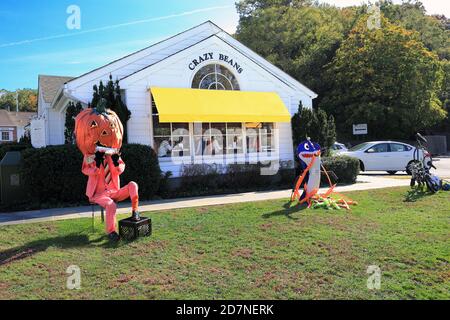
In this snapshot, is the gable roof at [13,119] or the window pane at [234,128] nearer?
the window pane at [234,128]

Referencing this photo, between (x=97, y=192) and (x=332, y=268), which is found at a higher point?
(x=97, y=192)

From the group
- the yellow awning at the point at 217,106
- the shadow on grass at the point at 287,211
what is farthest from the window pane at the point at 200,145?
the shadow on grass at the point at 287,211

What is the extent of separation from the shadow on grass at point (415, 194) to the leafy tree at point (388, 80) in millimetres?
19874

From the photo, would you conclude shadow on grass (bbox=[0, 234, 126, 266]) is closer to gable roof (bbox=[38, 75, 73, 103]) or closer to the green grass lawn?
the green grass lawn

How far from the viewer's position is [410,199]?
10.2 metres

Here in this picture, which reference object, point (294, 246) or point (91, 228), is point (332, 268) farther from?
point (91, 228)

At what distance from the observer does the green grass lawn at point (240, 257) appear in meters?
4.79

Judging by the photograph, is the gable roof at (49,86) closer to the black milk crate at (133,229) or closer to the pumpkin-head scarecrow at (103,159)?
the pumpkin-head scarecrow at (103,159)

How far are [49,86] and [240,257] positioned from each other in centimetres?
1780

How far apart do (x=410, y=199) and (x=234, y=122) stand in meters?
6.14

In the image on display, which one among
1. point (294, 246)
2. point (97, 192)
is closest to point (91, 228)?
point (97, 192)

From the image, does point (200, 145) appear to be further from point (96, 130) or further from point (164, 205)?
point (96, 130)

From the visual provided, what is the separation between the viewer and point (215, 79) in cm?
1408

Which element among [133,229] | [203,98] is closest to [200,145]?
[203,98]
